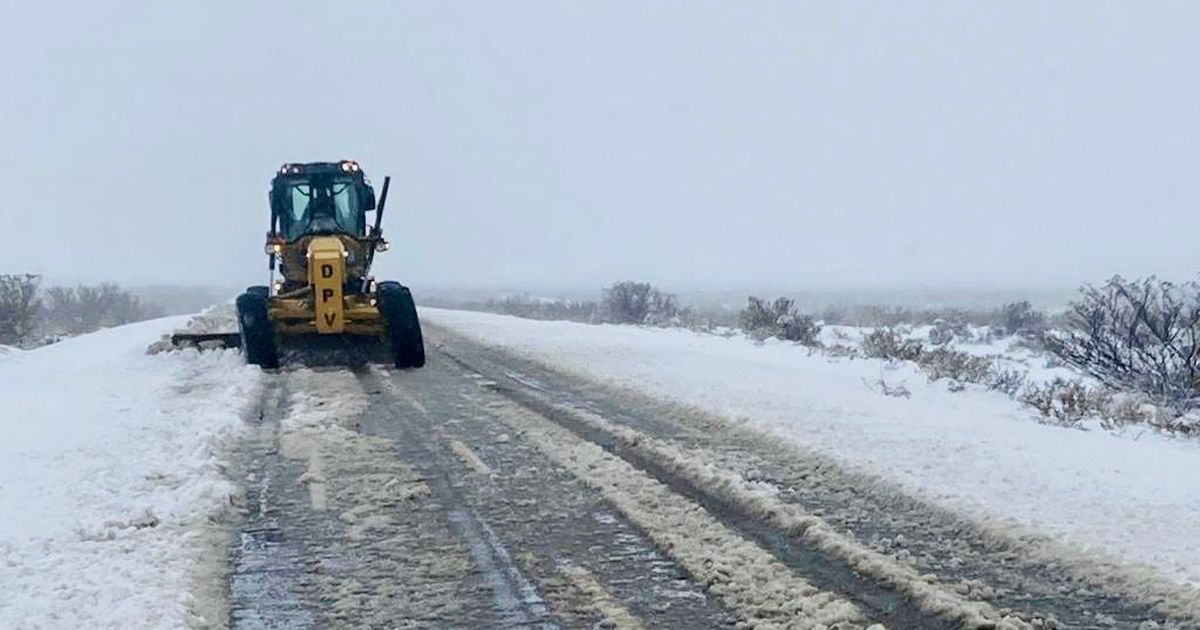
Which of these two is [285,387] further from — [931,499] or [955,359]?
[955,359]

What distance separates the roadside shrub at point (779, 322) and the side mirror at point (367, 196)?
10.1 metres

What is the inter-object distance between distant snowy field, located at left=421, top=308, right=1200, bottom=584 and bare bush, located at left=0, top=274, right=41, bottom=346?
26522mm

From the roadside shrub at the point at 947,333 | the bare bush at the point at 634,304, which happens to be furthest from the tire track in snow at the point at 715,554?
the bare bush at the point at 634,304

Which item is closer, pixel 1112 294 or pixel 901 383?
pixel 901 383

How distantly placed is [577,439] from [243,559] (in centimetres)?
370

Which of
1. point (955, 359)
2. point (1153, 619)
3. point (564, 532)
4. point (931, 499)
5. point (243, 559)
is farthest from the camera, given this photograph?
point (955, 359)

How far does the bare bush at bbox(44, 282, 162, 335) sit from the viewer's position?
59.7 metres

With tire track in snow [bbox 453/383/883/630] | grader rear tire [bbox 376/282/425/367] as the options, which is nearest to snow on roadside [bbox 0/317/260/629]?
tire track in snow [bbox 453/383/883/630]

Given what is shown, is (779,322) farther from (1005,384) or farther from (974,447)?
(974,447)

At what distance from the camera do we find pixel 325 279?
1480cm

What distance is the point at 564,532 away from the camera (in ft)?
19.3

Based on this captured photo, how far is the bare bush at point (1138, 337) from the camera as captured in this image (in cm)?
1491

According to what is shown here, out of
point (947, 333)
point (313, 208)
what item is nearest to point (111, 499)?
point (313, 208)

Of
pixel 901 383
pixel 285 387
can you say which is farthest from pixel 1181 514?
pixel 285 387
